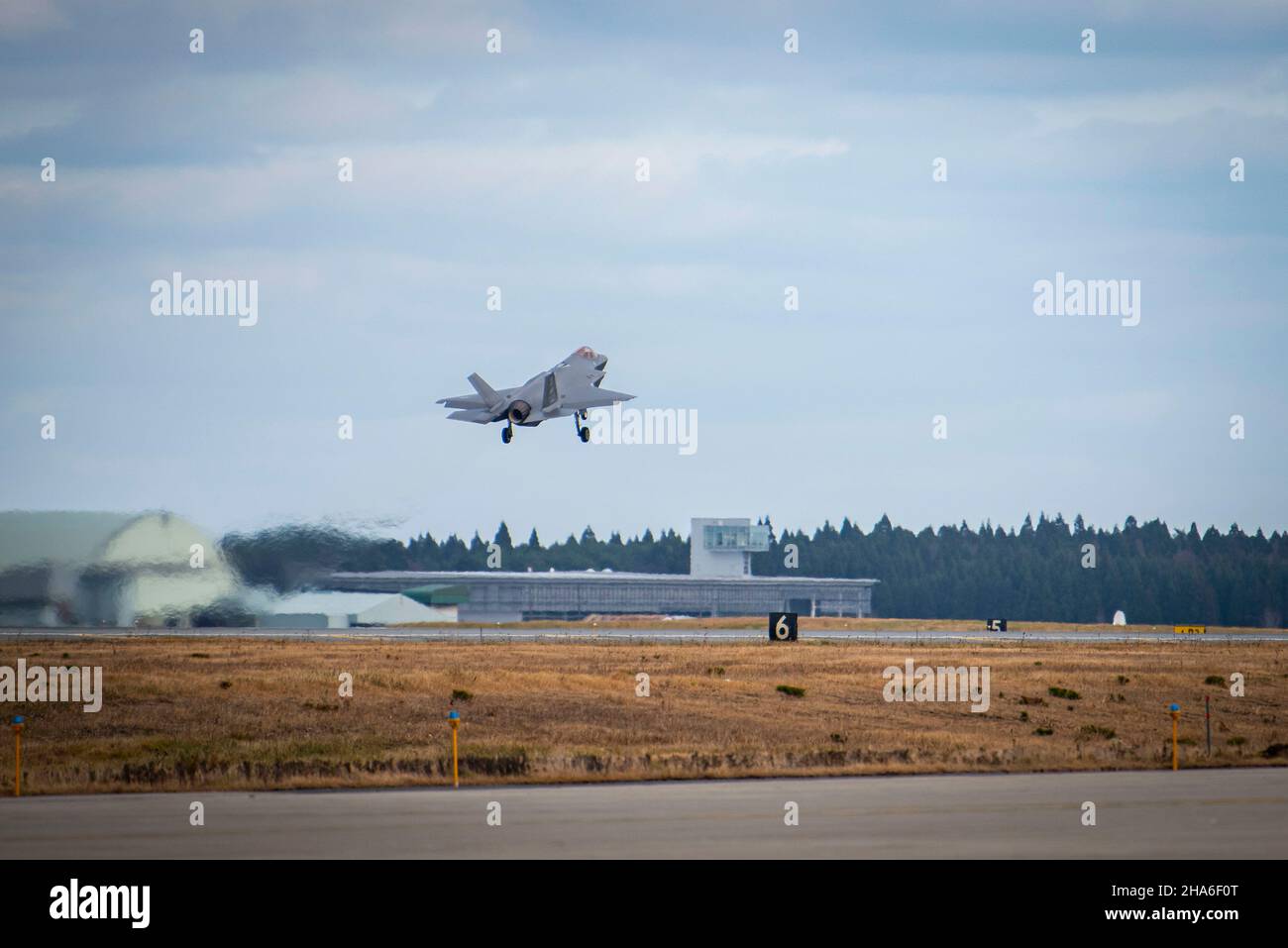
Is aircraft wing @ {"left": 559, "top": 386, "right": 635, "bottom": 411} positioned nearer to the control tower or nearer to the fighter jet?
the fighter jet

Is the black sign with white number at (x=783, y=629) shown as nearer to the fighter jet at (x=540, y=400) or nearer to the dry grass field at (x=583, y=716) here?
the dry grass field at (x=583, y=716)

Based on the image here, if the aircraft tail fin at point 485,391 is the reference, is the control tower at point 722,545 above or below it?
below

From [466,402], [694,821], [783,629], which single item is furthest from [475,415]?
[783,629]

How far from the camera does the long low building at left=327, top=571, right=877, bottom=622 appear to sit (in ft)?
501

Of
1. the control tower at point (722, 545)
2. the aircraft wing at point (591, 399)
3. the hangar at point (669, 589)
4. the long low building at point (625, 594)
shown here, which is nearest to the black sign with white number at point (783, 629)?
the aircraft wing at point (591, 399)

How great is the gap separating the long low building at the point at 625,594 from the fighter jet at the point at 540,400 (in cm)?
9004

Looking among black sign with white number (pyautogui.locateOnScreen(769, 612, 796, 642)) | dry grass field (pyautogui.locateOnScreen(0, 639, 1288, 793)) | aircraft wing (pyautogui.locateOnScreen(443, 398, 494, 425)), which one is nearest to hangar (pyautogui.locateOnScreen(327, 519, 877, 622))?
black sign with white number (pyautogui.locateOnScreen(769, 612, 796, 642))

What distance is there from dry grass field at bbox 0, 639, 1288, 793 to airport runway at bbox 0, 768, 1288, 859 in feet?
11.6

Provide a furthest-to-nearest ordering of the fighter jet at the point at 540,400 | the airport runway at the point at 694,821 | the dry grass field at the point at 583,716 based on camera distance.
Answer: the fighter jet at the point at 540,400 → the dry grass field at the point at 583,716 → the airport runway at the point at 694,821

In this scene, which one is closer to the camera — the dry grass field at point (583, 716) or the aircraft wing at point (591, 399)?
the dry grass field at point (583, 716)

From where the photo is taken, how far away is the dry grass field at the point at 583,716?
37.2m

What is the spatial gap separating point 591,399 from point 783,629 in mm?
40720
